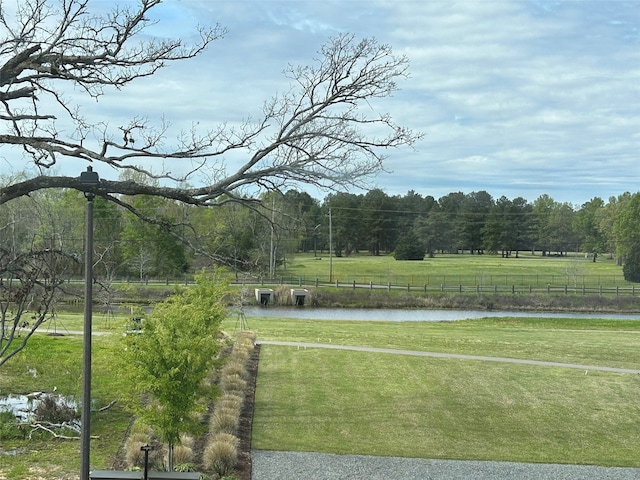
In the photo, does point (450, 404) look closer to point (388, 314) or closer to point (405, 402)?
point (405, 402)

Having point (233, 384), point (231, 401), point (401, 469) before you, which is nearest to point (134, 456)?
point (231, 401)

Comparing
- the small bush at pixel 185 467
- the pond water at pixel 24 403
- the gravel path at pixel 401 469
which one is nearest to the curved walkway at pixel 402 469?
the gravel path at pixel 401 469

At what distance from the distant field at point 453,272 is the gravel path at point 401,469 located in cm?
5022

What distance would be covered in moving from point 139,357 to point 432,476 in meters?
5.44

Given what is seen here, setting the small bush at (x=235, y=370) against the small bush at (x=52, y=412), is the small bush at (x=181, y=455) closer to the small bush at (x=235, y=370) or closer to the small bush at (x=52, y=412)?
the small bush at (x=52, y=412)

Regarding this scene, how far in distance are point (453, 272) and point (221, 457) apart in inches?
2759

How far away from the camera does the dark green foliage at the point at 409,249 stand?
3739 inches

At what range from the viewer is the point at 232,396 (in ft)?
54.1

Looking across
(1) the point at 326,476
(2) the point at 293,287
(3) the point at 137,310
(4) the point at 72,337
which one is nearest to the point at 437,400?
(1) the point at 326,476

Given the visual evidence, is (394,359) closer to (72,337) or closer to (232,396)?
(232,396)

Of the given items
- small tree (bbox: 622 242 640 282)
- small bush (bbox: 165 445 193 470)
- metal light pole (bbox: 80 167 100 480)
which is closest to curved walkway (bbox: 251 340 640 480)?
small bush (bbox: 165 445 193 470)

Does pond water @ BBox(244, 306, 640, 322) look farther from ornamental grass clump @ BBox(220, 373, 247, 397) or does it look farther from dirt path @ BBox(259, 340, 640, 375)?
ornamental grass clump @ BBox(220, 373, 247, 397)

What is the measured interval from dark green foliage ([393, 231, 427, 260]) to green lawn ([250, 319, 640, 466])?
67.0 metres

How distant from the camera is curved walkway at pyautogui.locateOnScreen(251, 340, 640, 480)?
12180 mm
